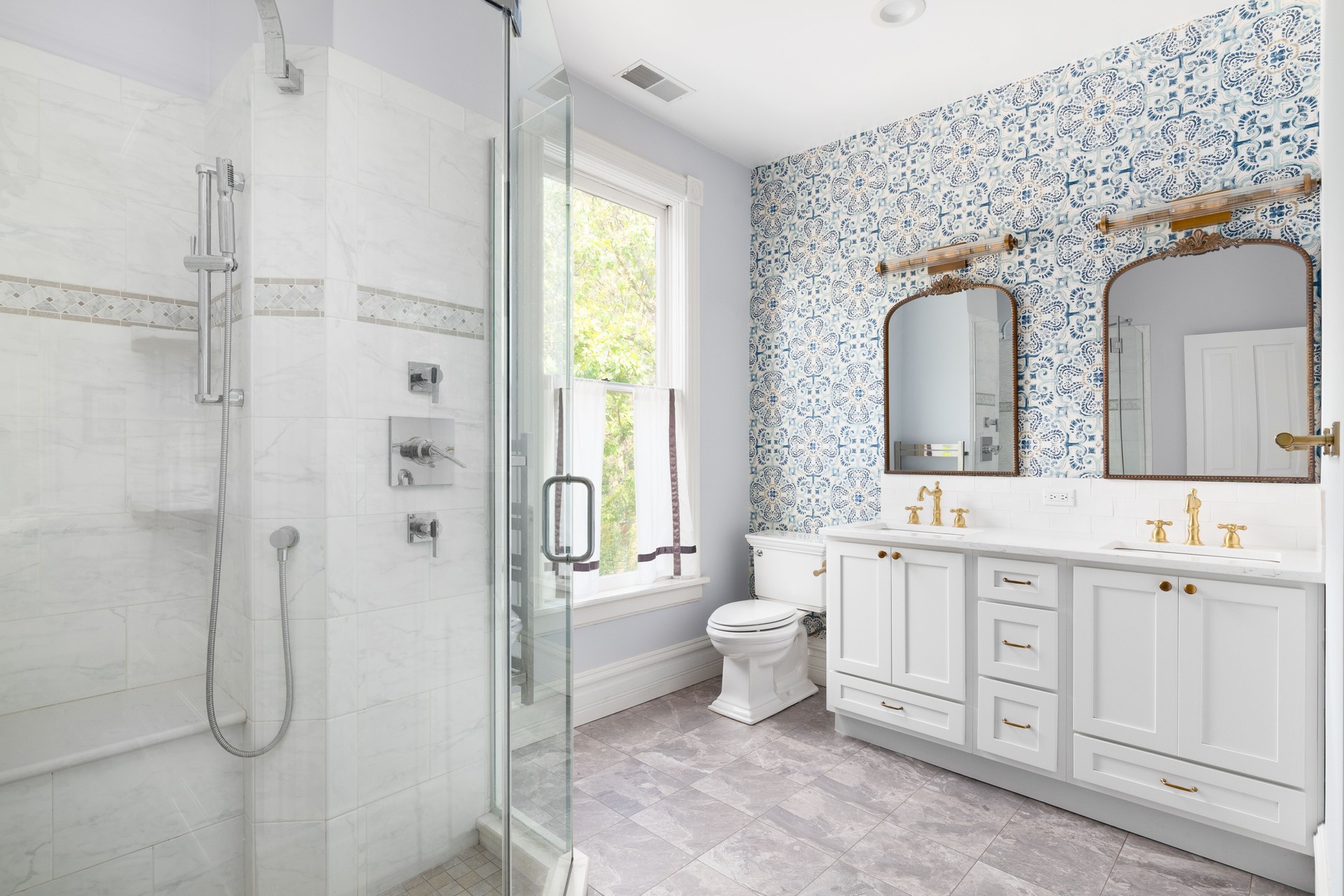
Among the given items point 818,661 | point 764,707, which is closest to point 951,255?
point 818,661

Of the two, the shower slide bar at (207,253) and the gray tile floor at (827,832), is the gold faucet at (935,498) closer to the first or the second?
the gray tile floor at (827,832)

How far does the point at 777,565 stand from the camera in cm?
329

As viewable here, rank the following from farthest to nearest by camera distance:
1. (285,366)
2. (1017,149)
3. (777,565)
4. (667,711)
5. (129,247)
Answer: (777,565)
(667,711)
(1017,149)
(285,366)
(129,247)

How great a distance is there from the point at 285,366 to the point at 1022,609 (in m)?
2.16

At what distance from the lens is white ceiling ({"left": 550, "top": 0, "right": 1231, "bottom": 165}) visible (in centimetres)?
234

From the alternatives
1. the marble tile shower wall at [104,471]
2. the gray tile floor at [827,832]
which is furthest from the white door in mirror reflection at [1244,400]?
the marble tile shower wall at [104,471]

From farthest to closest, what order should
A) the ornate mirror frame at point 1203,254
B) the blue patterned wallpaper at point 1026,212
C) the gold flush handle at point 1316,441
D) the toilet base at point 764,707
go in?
the toilet base at point 764,707 < the blue patterned wallpaper at point 1026,212 < the ornate mirror frame at point 1203,254 < the gold flush handle at point 1316,441

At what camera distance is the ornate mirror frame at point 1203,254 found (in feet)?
6.97

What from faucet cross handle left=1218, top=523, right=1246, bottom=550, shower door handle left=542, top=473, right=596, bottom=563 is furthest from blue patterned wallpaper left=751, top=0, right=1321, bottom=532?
shower door handle left=542, top=473, right=596, bottom=563

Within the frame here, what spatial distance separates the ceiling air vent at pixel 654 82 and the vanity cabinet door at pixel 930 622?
207cm

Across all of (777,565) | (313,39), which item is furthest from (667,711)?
(313,39)

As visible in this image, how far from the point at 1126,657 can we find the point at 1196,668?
0.54ft

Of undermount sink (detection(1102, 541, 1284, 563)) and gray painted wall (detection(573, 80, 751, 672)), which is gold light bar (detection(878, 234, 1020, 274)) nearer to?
gray painted wall (detection(573, 80, 751, 672))

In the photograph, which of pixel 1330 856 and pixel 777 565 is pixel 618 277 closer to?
pixel 777 565
